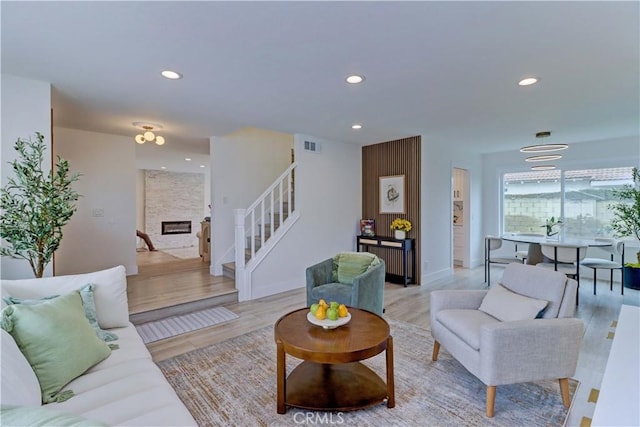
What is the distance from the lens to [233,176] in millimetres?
5711

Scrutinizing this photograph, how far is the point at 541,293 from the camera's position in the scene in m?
2.34

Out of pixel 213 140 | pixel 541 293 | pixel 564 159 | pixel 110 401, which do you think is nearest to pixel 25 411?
pixel 110 401

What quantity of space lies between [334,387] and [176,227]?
943cm

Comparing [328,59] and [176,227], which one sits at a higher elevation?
[328,59]

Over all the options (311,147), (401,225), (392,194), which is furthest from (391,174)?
(311,147)

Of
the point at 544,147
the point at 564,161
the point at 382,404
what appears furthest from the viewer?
the point at 564,161

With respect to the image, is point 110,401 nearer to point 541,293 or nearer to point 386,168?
point 541,293

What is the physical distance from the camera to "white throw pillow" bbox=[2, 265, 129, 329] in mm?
2033

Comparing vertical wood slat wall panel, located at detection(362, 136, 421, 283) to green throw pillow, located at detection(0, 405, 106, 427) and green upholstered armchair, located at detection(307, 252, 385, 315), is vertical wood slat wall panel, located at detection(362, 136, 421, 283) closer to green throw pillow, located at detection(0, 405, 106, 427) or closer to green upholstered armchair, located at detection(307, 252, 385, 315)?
green upholstered armchair, located at detection(307, 252, 385, 315)

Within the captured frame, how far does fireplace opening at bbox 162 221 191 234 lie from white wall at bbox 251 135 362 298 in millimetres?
6641

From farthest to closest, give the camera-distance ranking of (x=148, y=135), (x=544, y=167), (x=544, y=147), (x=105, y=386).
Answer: (x=544, y=167)
(x=544, y=147)
(x=148, y=135)
(x=105, y=386)

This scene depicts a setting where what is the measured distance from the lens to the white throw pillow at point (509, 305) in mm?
2238

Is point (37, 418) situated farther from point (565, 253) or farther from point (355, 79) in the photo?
point (565, 253)

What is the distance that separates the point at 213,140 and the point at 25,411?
498cm
